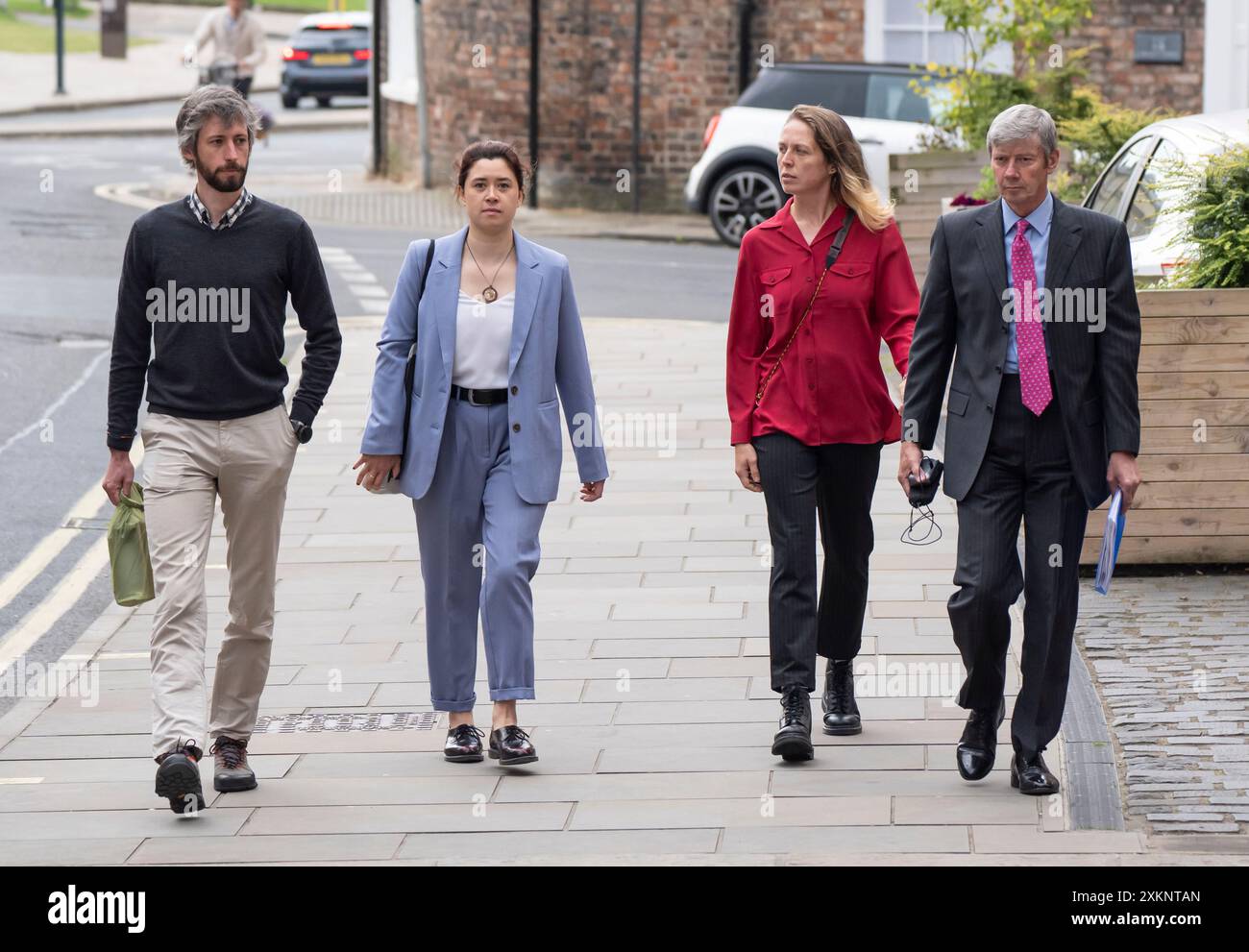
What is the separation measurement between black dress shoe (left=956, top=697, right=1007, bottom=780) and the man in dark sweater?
2071 millimetres

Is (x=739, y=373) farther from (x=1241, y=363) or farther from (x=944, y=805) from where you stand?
(x=1241, y=363)

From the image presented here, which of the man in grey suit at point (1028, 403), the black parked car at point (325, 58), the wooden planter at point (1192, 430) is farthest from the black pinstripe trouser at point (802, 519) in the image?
the black parked car at point (325, 58)

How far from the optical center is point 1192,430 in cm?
840

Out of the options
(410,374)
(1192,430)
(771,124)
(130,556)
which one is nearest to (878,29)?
(771,124)

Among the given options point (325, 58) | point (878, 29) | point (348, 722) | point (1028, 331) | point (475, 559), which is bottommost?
point (348, 722)

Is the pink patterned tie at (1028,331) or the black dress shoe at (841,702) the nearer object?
the pink patterned tie at (1028,331)

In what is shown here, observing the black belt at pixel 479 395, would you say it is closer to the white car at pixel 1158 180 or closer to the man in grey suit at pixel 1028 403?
the man in grey suit at pixel 1028 403

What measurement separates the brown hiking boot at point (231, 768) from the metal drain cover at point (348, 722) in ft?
1.96

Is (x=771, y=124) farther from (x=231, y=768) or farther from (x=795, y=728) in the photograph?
(x=231, y=768)

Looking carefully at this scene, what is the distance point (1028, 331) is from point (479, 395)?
1.64m

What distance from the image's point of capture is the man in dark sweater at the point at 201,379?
589 centimetres

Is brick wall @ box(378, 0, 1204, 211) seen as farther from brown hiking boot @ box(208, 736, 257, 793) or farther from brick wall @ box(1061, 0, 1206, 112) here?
brown hiking boot @ box(208, 736, 257, 793)

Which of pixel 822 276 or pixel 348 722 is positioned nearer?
pixel 822 276

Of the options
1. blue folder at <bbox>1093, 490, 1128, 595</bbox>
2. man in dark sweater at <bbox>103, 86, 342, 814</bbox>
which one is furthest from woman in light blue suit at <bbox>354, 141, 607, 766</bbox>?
blue folder at <bbox>1093, 490, 1128, 595</bbox>
